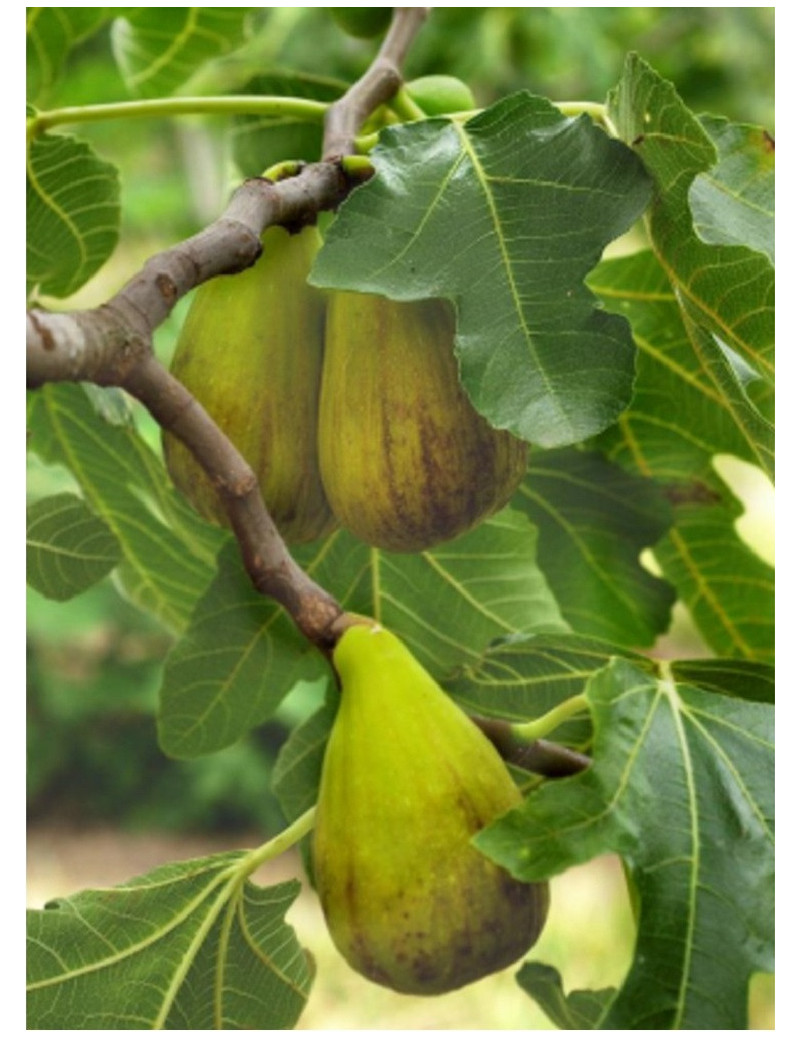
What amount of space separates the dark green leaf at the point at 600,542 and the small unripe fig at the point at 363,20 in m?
0.32

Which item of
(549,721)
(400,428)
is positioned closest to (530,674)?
(549,721)

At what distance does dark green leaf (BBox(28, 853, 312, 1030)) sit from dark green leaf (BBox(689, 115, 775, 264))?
1.23 ft

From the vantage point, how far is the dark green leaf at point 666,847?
557 mm

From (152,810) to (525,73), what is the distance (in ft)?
3.25

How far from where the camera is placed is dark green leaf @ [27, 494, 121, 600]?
747 mm

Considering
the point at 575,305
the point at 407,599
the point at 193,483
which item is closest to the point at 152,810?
the point at 407,599

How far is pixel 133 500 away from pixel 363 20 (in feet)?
1.16

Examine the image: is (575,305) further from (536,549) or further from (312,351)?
(536,549)

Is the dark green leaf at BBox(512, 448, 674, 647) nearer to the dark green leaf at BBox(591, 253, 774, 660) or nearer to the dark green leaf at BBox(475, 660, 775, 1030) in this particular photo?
the dark green leaf at BBox(591, 253, 774, 660)

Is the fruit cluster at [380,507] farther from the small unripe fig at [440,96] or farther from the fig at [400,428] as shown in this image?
the small unripe fig at [440,96]

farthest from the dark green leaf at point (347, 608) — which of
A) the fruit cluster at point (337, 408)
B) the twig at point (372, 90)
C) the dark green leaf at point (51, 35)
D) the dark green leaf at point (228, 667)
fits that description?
the dark green leaf at point (51, 35)

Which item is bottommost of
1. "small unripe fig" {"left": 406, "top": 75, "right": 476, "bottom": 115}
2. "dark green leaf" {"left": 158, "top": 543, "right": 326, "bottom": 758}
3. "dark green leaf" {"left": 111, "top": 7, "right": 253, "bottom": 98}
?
"dark green leaf" {"left": 158, "top": 543, "right": 326, "bottom": 758}

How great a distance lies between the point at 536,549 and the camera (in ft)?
2.82


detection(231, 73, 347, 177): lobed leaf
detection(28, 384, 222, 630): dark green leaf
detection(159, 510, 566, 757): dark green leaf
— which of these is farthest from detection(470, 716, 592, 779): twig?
detection(231, 73, 347, 177): lobed leaf
